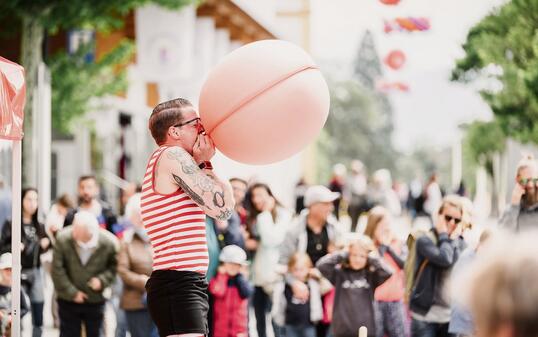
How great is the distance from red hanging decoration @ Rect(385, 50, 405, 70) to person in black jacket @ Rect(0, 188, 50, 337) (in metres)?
18.6

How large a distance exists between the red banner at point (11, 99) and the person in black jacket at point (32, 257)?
12.0 feet

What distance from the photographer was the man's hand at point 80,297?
28.5 ft

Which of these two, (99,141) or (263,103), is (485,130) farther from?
(263,103)

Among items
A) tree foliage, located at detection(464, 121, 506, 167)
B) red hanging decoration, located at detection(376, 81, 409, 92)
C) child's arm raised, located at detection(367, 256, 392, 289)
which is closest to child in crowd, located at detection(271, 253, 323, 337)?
child's arm raised, located at detection(367, 256, 392, 289)

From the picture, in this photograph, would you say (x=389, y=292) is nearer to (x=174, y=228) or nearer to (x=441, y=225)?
(x=441, y=225)

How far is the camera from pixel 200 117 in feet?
16.5

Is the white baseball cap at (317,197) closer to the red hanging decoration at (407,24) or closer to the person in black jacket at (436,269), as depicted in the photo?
the person in black jacket at (436,269)

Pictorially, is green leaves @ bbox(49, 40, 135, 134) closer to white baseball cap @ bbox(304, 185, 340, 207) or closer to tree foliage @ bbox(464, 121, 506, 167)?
tree foliage @ bbox(464, 121, 506, 167)

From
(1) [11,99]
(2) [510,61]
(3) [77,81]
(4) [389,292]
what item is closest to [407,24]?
(2) [510,61]

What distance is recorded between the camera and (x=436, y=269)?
799 centimetres

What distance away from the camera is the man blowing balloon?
4707mm

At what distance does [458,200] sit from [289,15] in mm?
42291

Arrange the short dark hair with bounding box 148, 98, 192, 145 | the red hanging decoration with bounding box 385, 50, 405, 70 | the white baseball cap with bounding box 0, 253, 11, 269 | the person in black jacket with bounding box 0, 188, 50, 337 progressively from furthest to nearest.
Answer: the red hanging decoration with bounding box 385, 50, 405, 70 → the person in black jacket with bounding box 0, 188, 50, 337 → the white baseball cap with bounding box 0, 253, 11, 269 → the short dark hair with bounding box 148, 98, 192, 145

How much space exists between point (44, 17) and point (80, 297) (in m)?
8.77
